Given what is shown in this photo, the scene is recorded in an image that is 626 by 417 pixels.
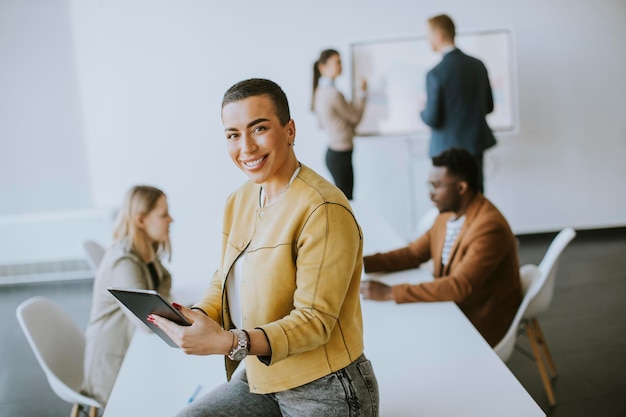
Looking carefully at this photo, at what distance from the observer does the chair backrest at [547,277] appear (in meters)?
2.50

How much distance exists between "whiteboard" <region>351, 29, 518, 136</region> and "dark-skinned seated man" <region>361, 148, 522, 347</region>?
8.35 ft

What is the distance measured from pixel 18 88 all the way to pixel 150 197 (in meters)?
3.38

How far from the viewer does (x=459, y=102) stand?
413 cm

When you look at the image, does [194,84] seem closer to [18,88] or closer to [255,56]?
[255,56]

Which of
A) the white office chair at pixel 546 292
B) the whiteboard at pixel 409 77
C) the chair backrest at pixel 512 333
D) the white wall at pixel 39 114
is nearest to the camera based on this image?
the chair backrest at pixel 512 333

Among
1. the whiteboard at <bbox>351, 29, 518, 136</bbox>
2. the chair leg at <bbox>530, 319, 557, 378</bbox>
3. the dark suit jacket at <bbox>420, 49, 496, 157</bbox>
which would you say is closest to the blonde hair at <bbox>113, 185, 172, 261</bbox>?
the chair leg at <bbox>530, 319, 557, 378</bbox>

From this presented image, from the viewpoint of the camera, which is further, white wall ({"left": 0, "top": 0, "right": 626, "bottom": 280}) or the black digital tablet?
white wall ({"left": 0, "top": 0, "right": 626, "bottom": 280})

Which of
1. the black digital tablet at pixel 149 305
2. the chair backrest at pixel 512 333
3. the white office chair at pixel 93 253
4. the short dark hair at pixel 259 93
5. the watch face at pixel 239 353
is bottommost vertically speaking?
the chair backrest at pixel 512 333

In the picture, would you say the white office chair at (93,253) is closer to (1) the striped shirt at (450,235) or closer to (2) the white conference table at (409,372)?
(2) the white conference table at (409,372)

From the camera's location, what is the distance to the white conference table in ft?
5.17

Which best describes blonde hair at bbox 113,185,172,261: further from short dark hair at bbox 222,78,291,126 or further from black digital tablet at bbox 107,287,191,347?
short dark hair at bbox 222,78,291,126

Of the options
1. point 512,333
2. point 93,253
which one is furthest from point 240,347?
point 93,253

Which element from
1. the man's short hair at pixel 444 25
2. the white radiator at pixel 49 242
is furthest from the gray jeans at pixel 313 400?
the white radiator at pixel 49 242

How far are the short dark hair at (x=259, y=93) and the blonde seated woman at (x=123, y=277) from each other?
1.12 meters
